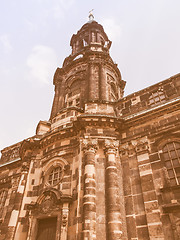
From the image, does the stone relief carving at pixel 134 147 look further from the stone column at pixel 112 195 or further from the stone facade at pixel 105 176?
the stone column at pixel 112 195

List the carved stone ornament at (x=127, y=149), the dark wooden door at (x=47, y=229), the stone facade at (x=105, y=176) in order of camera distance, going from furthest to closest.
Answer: the carved stone ornament at (x=127, y=149) → the dark wooden door at (x=47, y=229) → the stone facade at (x=105, y=176)

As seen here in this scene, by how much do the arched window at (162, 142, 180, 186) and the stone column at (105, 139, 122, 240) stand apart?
2.62m

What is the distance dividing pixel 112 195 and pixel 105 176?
1160 millimetres

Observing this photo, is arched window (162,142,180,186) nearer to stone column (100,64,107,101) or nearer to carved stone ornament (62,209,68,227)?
carved stone ornament (62,209,68,227)

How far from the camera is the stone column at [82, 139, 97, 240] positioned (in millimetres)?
8773

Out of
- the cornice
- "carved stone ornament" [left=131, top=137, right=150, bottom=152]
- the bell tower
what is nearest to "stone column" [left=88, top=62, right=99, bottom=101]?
the bell tower

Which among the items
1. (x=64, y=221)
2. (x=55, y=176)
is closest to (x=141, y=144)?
(x=55, y=176)

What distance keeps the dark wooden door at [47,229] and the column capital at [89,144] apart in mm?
4068

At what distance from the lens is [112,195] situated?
32.2ft

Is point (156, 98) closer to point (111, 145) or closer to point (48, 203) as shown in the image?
point (111, 145)

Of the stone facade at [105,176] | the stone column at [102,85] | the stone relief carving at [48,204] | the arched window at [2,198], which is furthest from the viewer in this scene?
the stone column at [102,85]

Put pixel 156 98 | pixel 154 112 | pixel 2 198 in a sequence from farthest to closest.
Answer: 1. pixel 2 198
2. pixel 156 98
3. pixel 154 112

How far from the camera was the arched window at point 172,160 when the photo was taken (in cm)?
972

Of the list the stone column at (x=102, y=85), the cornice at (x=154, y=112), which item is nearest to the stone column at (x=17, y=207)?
the cornice at (x=154, y=112)
